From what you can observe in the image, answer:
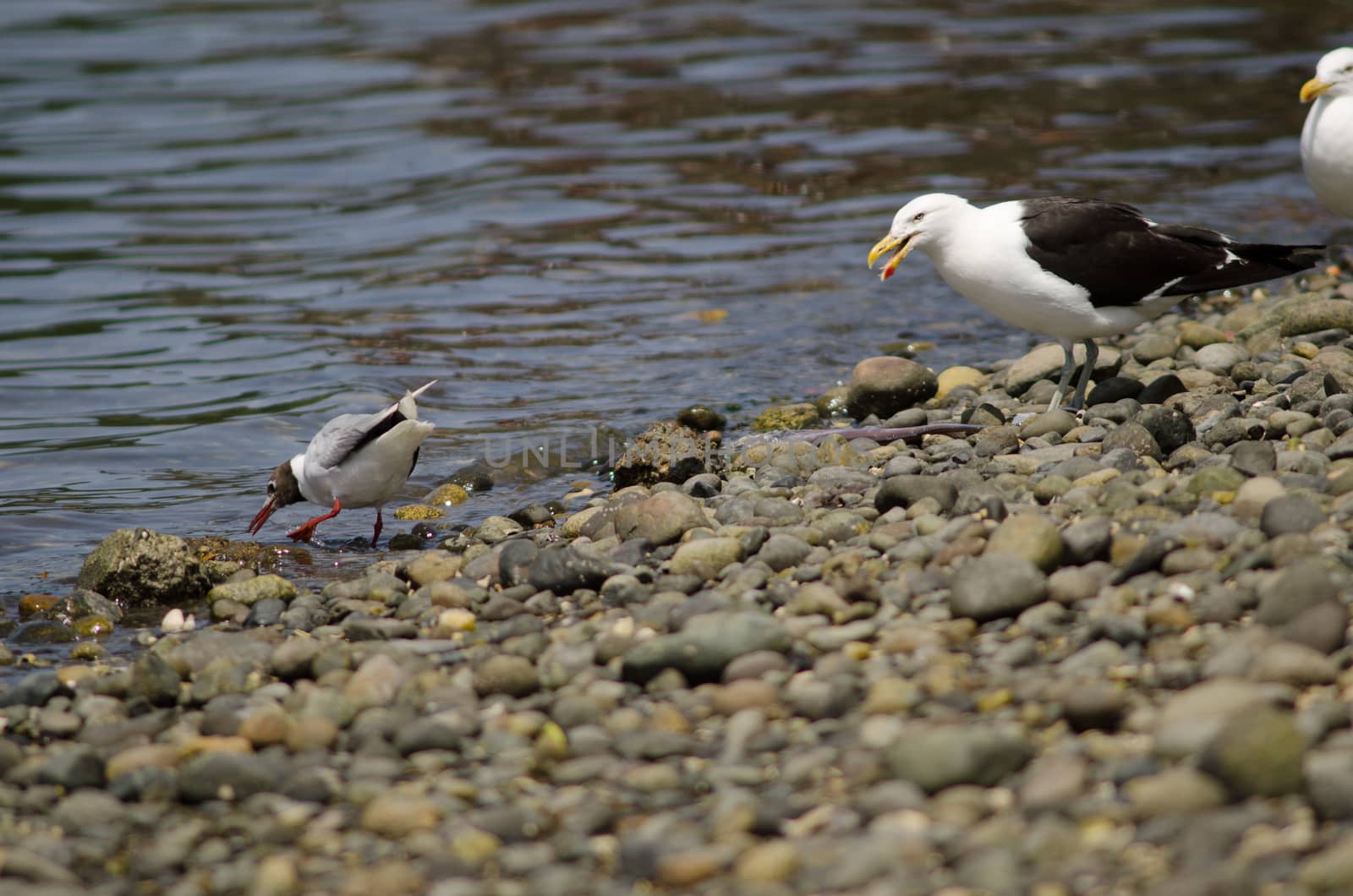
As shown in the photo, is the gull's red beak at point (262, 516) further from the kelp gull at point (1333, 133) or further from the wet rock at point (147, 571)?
the kelp gull at point (1333, 133)

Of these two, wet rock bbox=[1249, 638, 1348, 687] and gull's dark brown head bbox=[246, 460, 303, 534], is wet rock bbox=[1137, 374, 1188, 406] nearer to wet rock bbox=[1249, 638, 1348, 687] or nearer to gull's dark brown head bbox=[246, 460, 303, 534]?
wet rock bbox=[1249, 638, 1348, 687]

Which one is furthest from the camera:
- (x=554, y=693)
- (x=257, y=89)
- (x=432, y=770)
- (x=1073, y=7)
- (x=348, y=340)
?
(x=1073, y=7)

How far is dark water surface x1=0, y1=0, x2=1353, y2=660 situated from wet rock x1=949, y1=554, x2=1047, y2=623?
305 centimetres

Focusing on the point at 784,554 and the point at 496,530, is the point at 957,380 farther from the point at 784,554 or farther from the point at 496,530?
the point at 784,554

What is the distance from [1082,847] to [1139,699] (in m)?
0.65

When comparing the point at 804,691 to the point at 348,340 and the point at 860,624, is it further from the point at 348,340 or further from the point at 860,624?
the point at 348,340

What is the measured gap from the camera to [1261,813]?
114 inches

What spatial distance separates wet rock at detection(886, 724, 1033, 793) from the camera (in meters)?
3.20

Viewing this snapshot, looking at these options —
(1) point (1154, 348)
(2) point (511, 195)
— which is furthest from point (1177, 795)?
(2) point (511, 195)

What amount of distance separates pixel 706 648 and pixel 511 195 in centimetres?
981

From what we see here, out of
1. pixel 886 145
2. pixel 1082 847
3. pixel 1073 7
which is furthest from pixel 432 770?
pixel 1073 7

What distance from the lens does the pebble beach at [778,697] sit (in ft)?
9.86

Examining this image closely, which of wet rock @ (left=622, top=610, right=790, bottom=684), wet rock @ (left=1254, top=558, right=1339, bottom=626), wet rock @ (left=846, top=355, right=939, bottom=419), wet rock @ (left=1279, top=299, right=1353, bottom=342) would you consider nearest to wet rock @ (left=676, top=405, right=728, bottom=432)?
wet rock @ (left=846, top=355, right=939, bottom=419)

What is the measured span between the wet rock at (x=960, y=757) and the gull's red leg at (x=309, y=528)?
3.80m
